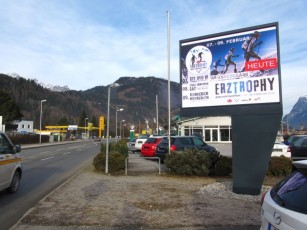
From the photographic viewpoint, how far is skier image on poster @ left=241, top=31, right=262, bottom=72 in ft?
34.6

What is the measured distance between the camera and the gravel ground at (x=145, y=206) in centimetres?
707

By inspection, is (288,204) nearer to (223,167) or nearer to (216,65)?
(216,65)

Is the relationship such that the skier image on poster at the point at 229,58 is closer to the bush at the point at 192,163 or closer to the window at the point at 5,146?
the bush at the point at 192,163

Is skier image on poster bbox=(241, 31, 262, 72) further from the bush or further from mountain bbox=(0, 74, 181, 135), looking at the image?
mountain bbox=(0, 74, 181, 135)

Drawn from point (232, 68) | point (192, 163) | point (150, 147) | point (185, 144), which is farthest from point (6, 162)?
point (150, 147)

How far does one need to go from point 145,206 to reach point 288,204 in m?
5.42

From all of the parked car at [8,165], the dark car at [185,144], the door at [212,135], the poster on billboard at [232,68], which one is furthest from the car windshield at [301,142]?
the door at [212,135]

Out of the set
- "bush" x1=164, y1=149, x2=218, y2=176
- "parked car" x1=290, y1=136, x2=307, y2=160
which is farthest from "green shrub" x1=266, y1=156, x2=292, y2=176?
"parked car" x1=290, y1=136, x2=307, y2=160

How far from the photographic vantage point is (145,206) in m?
8.49

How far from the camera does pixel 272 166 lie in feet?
44.9

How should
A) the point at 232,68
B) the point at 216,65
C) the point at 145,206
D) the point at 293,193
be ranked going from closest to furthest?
the point at 293,193 → the point at 145,206 → the point at 232,68 → the point at 216,65

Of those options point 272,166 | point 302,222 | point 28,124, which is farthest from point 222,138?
point 28,124

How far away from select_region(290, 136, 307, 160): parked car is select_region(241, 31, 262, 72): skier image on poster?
456 inches

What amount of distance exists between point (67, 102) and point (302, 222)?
194342 mm
